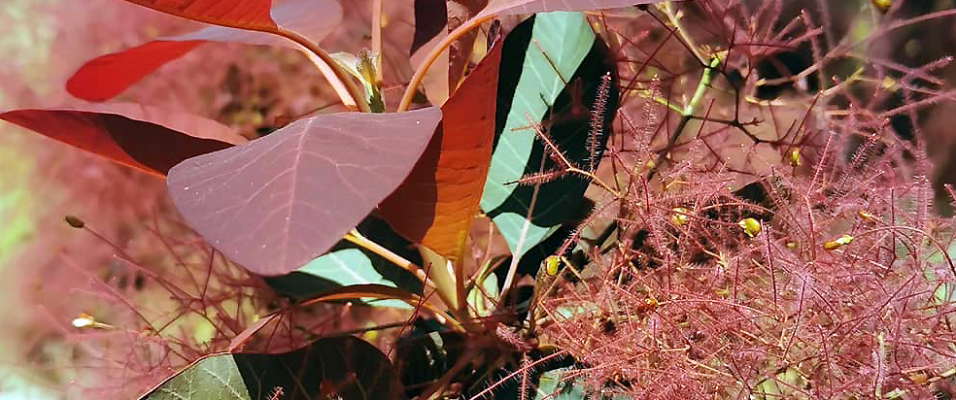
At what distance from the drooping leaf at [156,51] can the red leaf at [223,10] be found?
0.07 meters

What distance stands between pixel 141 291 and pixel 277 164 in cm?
47

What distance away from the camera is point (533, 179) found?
377 mm

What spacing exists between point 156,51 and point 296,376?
19 cm

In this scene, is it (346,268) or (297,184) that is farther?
(346,268)

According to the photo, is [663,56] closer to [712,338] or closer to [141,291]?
[712,338]

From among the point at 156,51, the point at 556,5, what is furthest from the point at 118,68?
the point at 556,5

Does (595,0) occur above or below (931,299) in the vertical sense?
above

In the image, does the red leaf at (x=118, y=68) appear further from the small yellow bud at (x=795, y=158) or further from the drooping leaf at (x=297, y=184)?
the small yellow bud at (x=795, y=158)

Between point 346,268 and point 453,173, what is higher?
point 453,173

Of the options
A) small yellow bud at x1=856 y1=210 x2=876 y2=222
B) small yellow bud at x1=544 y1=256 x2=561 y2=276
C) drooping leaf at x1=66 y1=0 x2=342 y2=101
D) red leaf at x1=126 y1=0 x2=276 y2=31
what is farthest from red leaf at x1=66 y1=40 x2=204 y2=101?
small yellow bud at x1=856 y1=210 x2=876 y2=222

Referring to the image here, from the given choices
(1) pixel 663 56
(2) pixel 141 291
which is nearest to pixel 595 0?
(1) pixel 663 56

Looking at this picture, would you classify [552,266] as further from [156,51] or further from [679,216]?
[156,51]

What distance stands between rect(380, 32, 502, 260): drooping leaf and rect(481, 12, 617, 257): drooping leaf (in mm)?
78

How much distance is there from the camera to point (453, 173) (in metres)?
0.32
